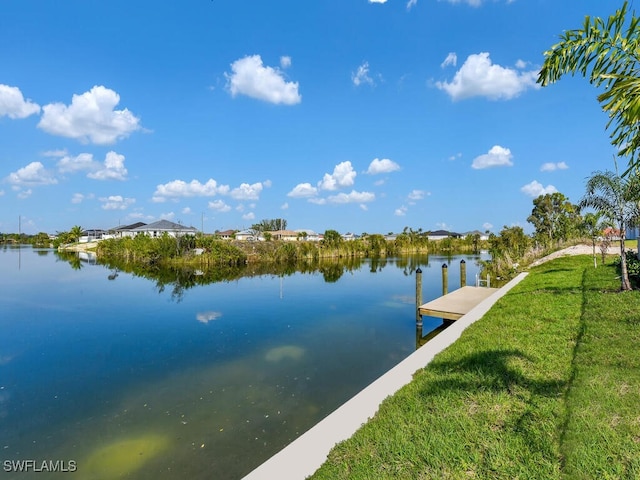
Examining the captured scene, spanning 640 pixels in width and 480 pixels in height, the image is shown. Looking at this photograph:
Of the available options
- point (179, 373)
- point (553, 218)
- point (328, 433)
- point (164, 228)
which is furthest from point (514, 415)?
point (164, 228)

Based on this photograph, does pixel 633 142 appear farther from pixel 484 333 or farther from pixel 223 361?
pixel 223 361

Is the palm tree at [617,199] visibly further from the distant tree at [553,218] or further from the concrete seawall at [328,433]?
the distant tree at [553,218]

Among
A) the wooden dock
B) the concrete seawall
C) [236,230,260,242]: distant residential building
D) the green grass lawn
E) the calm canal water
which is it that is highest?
[236,230,260,242]: distant residential building

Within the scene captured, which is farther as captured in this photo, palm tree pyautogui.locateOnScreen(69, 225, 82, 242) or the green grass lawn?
palm tree pyautogui.locateOnScreen(69, 225, 82, 242)

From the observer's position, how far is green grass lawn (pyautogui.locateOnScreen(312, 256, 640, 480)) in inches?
108

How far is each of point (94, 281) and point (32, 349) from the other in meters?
14.2

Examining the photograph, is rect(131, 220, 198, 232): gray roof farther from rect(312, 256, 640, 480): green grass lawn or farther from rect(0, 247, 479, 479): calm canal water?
rect(312, 256, 640, 480): green grass lawn

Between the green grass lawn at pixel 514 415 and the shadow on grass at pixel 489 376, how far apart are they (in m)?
0.01

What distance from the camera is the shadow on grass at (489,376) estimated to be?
396cm

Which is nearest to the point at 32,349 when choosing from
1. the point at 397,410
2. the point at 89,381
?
the point at 89,381

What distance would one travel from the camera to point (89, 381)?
7320 mm

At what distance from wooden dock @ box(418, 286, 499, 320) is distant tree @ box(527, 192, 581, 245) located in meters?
24.5

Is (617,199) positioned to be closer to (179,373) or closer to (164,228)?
(179,373)

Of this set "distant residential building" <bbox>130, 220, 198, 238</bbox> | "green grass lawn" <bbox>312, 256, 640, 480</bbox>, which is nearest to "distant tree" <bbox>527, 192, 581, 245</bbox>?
"green grass lawn" <bbox>312, 256, 640, 480</bbox>
